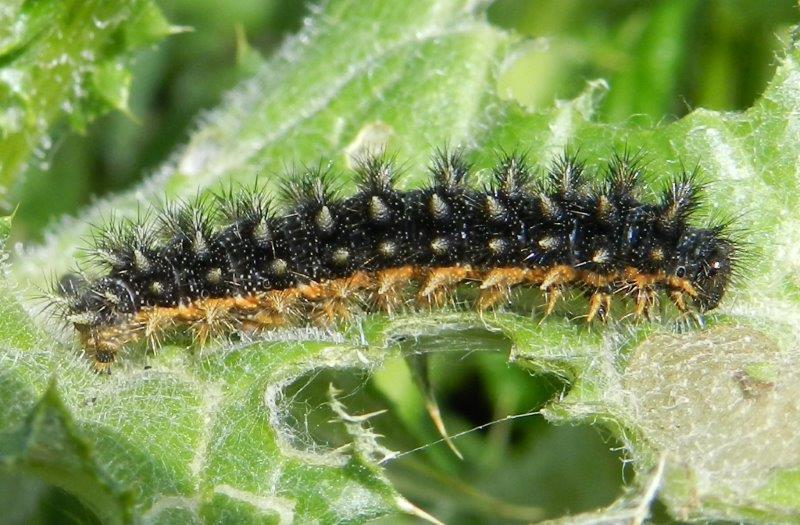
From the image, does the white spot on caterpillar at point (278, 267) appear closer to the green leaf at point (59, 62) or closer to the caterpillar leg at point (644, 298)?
the caterpillar leg at point (644, 298)

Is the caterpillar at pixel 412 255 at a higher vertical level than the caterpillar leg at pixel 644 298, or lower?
higher

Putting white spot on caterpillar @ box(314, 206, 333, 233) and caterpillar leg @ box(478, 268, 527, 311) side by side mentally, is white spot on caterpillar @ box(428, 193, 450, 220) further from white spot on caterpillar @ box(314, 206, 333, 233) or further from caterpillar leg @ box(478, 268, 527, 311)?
white spot on caterpillar @ box(314, 206, 333, 233)

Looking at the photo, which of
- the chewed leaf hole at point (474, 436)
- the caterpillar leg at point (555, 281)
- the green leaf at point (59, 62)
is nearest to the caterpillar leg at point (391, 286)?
the chewed leaf hole at point (474, 436)

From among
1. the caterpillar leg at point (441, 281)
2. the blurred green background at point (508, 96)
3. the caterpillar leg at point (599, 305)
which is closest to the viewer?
the caterpillar leg at point (599, 305)

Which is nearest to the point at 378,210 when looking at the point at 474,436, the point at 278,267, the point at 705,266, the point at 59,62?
the point at 278,267

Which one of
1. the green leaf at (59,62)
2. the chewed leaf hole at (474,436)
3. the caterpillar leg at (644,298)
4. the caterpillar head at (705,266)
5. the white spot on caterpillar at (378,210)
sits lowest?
the chewed leaf hole at (474,436)
